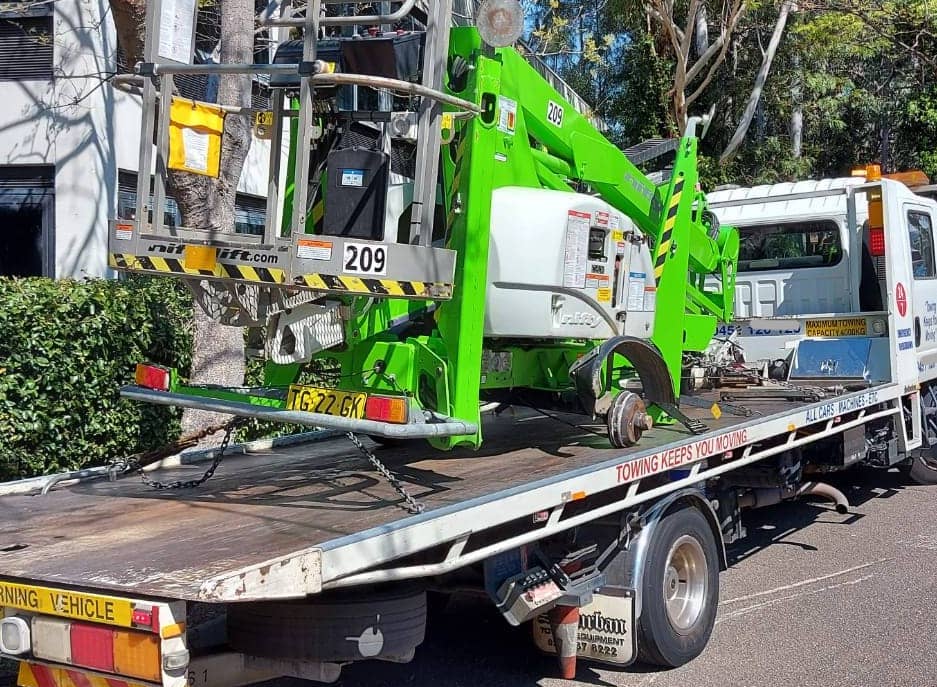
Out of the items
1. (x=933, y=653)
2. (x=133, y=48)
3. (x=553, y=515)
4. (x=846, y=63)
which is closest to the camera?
(x=553, y=515)

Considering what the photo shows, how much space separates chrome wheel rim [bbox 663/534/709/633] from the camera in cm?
505

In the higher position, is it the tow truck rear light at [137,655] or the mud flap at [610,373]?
the mud flap at [610,373]

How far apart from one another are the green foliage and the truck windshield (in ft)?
17.1

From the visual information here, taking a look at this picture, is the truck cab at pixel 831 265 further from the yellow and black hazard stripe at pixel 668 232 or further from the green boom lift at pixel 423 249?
the green boom lift at pixel 423 249

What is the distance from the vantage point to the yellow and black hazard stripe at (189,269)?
3.90 metres

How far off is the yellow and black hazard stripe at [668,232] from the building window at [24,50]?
26.7 feet

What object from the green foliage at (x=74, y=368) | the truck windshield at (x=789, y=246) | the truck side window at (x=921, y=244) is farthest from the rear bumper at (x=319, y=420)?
the truck side window at (x=921, y=244)

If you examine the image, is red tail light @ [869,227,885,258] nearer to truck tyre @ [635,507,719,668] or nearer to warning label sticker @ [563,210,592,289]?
truck tyre @ [635,507,719,668]

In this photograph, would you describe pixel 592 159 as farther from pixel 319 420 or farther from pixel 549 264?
pixel 319 420

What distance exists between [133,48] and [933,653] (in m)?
7.05

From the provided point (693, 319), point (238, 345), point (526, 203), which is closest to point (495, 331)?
point (526, 203)

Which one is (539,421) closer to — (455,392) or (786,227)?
(455,392)

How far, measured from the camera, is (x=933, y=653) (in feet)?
16.9

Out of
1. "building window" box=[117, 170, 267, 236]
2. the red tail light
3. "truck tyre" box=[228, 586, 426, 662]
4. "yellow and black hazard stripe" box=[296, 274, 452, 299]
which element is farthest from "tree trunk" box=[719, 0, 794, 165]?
"truck tyre" box=[228, 586, 426, 662]
